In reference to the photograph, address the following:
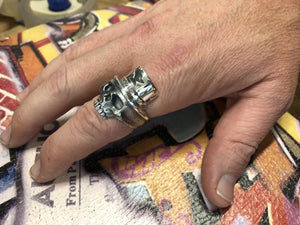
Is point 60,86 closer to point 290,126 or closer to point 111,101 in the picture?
point 111,101

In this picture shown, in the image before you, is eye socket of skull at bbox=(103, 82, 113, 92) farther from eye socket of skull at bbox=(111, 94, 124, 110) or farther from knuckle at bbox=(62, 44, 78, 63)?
knuckle at bbox=(62, 44, 78, 63)

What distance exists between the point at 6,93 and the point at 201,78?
1.86ft

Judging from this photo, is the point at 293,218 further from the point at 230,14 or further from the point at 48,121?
the point at 48,121

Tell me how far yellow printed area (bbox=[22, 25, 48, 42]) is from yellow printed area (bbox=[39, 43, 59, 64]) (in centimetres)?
5

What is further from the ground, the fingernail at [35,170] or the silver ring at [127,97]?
the silver ring at [127,97]

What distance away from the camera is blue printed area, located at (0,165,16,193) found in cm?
65

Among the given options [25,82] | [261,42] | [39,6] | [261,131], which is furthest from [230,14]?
[39,6]

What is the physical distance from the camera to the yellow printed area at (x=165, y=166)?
2.19ft

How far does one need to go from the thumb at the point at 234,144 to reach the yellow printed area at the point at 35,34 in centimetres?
70

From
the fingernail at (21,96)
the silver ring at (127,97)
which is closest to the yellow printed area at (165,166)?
the silver ring at (127,97)

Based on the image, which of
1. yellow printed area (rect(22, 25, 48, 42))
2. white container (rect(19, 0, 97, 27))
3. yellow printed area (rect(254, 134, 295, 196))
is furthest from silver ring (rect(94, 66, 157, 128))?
white container (rect(19, 0, 97, 27))

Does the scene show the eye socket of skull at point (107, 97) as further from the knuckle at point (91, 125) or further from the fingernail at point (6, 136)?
the fingernail at point (6, 136)

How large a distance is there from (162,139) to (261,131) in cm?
25

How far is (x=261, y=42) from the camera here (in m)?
0.64
